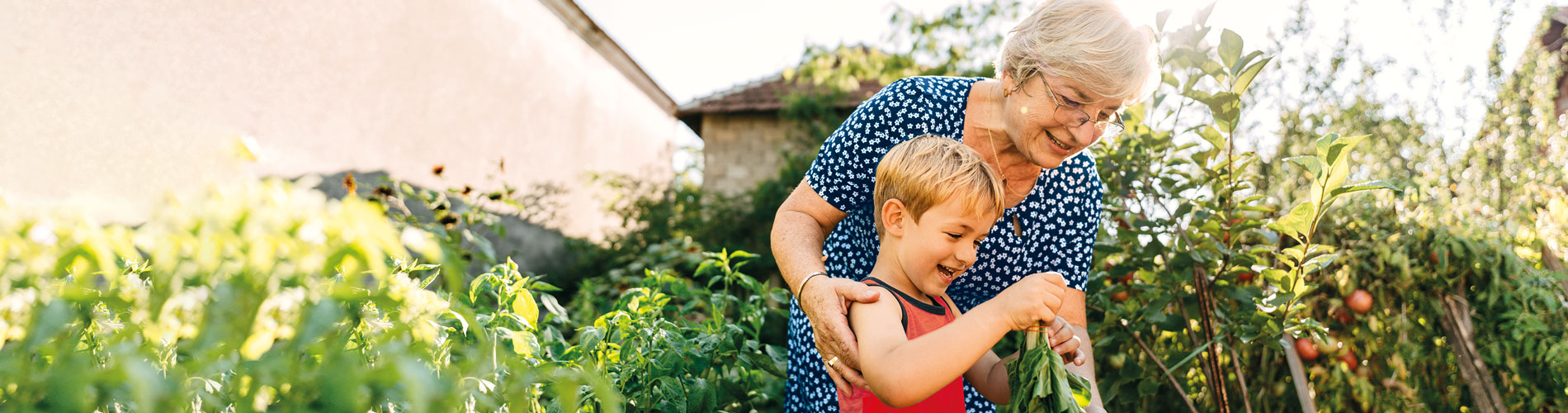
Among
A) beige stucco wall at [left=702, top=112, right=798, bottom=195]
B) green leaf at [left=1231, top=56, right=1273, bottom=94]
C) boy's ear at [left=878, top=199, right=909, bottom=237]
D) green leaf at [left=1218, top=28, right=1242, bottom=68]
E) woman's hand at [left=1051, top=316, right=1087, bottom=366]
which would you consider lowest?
beige stucco wall at [left=702, top=112, right=798, bottom=195]

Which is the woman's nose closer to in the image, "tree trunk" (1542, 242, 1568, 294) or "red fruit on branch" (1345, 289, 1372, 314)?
"red fruit on branch" (1345, 289, 1372, 314)

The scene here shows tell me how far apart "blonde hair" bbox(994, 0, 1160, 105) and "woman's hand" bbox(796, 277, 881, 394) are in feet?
2.04

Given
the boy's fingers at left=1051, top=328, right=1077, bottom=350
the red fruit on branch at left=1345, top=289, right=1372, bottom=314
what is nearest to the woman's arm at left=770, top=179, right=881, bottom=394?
the boy's fingers at left=1051, top=328, right=1077, bottom=350

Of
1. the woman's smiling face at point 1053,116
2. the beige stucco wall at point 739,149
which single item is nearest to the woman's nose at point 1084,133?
the woman's smiling face at point 1053,116

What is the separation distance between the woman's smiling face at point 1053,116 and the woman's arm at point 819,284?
452 mm

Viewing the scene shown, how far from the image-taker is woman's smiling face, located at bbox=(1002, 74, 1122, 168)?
164cm

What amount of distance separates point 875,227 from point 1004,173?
327 mm

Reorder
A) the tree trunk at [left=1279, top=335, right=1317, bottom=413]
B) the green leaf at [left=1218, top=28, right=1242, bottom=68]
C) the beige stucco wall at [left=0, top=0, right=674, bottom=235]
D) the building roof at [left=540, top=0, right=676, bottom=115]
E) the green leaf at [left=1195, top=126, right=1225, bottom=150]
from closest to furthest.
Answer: the green leaf at [left=1218, top=28, right=1242, bottom=68], the green leaf at [left=1195, top=126, right=1225, bottom=150], the tree trunk at [left=1279, top=335, right=1317, bottom=413], the beige stucco wall at [left=0, top=0, right=674, bottom=235], the building roof at [left=540, top=0, right=676, bottom=115]

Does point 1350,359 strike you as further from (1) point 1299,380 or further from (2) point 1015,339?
(2) point 1015,339

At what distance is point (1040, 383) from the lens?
1.30 meters

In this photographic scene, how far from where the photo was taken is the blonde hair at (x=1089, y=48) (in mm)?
1616

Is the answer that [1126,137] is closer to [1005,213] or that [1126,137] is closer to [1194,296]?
[1194,296]

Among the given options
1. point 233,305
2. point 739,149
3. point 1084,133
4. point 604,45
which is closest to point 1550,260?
point 1084,133

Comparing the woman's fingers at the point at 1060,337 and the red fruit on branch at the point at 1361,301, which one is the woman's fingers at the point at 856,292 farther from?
the red fruit on branch at the point at 1361,301
